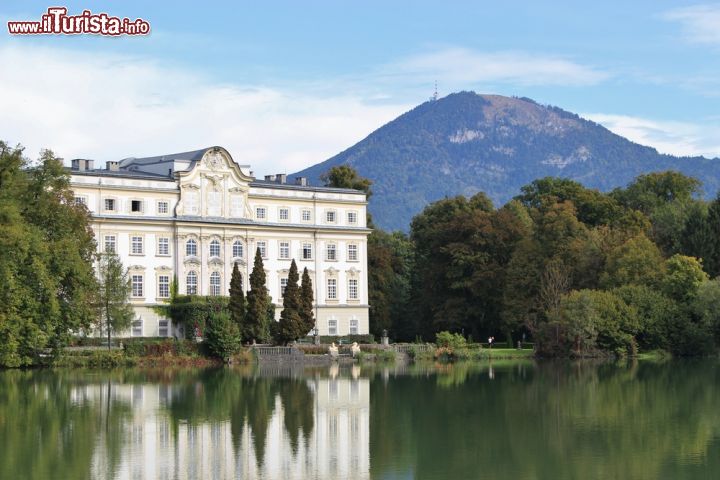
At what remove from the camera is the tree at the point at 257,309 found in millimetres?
56969

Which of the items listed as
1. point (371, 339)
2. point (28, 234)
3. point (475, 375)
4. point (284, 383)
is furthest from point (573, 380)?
point (371, 339)

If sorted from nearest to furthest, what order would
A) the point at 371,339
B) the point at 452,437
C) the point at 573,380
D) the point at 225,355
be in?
the point at 452,437
the point at 573,380
the point at 225,355
the point at 371,339

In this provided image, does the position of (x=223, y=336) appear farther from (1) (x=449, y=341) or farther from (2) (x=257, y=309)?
(1) (x=449, y=341)

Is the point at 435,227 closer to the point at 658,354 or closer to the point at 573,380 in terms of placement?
the point at 658,354

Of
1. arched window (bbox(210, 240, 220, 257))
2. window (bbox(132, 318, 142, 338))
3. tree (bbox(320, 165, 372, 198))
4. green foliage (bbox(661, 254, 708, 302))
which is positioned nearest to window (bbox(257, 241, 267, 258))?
arched window (bbox(210, 240, 220, 257))

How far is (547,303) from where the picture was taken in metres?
60.7

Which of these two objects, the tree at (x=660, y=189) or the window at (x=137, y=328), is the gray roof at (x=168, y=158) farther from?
the tree at (x=660, y=189)

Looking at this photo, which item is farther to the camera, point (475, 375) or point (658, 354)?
point (658, 354)

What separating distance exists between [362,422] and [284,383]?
13.5 metres

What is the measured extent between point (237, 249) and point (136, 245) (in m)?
5.65

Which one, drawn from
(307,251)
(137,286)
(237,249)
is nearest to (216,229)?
(237,249)

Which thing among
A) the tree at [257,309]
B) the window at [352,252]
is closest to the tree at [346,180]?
the window at [352,252]

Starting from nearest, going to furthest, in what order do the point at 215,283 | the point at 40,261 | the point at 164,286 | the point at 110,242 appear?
the point at 40,261 < the point at 110,242 < the point at 164,286 < the point at 215,283

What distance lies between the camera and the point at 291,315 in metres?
58.4
